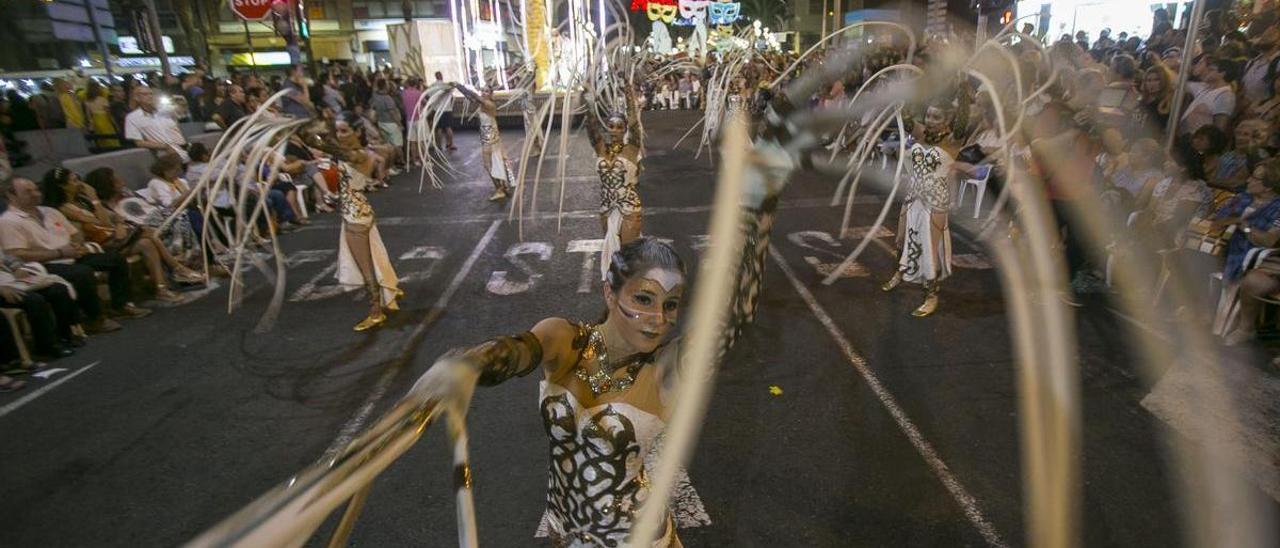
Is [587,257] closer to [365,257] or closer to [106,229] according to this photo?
[365,257]

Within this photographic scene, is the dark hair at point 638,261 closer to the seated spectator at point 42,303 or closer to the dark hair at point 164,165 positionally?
the seated spectator at point 42,303

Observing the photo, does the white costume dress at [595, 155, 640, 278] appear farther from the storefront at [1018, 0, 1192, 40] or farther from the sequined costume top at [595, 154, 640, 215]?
the storefront at [1018, 0, 1192, 40]

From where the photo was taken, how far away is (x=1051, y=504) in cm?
328

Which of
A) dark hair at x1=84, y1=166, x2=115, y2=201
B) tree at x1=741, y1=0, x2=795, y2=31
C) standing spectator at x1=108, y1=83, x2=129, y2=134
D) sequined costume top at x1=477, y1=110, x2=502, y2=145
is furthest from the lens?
tree at x1=741, y1=0, x2=795, y2=31

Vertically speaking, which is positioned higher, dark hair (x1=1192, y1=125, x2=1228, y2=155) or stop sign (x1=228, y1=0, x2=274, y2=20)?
stop sign (x1=228, y1=0, x2=274, y2=20)

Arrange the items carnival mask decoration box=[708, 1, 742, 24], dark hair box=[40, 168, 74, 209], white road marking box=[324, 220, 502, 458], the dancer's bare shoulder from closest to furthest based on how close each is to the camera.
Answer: the dancer's bare shoulder, white road marking box=[324, 220, 502, 458], dark hair box=[40, 168, 74, 209], carnival mask decoration box=[708, 1, 742, 24]

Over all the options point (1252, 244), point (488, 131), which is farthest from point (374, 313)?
point (1252, 244)

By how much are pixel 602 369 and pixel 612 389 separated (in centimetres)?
7

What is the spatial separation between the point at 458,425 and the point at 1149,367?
A: 19.1 ft

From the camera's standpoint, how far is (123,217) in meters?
7.50

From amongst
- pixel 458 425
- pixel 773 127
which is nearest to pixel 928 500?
pixel 773 127

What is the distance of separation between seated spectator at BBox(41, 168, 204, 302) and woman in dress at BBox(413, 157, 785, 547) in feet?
21.4

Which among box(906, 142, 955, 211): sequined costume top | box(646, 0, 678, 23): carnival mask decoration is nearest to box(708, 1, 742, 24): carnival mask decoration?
box(646, 0, 678, 23): carnival mask decoration

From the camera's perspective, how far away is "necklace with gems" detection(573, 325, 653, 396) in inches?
81.3
